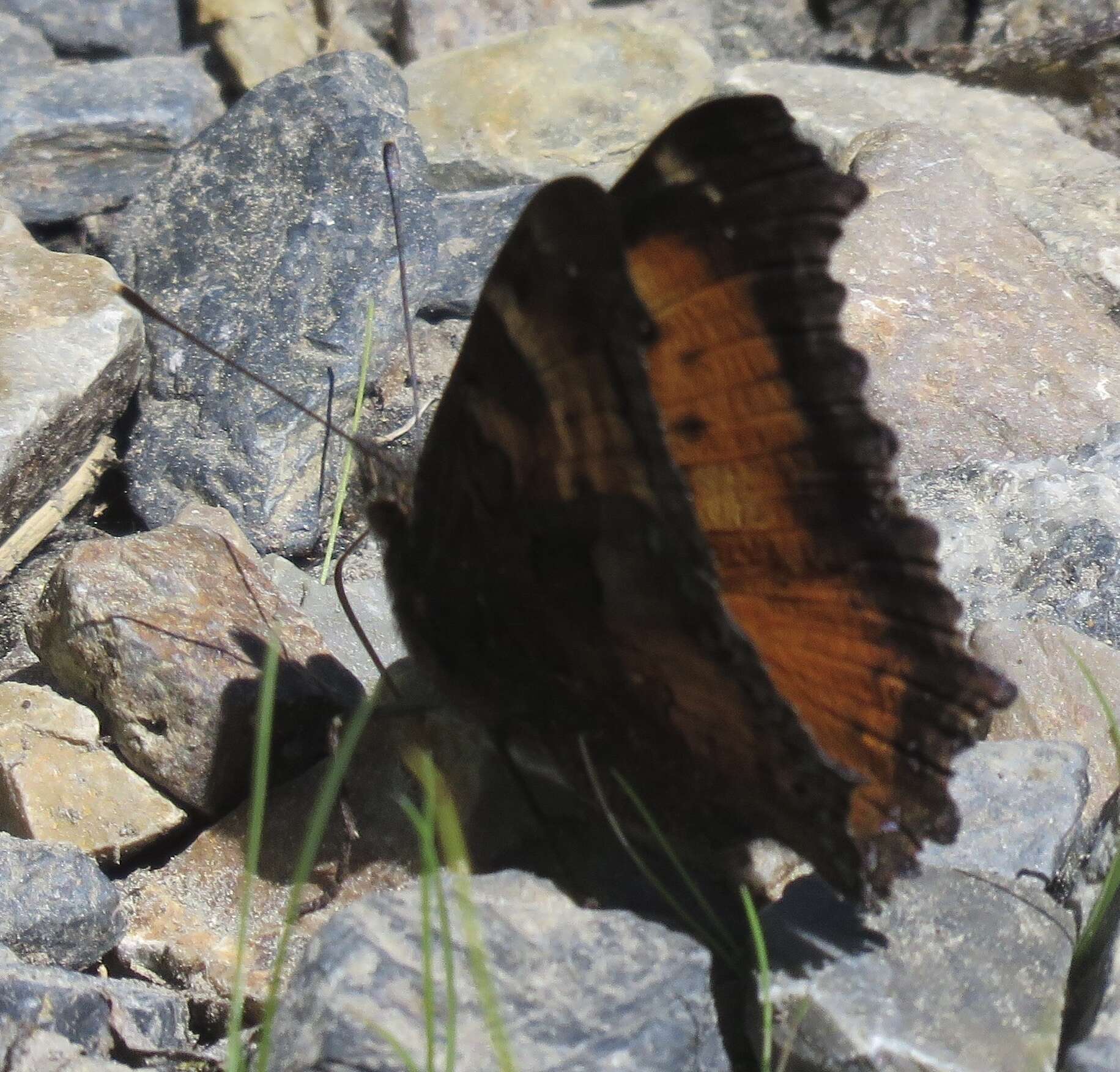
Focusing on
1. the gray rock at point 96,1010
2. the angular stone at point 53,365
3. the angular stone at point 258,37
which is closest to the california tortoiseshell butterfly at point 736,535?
the gray rock at point 96,1010

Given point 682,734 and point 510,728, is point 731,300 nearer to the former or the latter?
point 682,734

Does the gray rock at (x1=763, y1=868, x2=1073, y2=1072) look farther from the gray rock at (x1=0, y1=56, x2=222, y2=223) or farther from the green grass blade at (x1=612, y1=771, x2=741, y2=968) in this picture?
the gray rock at (x1=0, y1=56, x2=222, y2=223)

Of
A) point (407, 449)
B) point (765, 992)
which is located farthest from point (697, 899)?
point (407, 449)

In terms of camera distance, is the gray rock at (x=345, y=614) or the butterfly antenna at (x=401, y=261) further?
the gray rock at (x=345, y=614)

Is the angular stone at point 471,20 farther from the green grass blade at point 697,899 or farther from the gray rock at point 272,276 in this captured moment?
the green grass blade at point 697,899

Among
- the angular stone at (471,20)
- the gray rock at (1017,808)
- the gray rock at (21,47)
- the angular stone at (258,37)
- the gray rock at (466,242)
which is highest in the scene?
the angular stone at (471,20)
